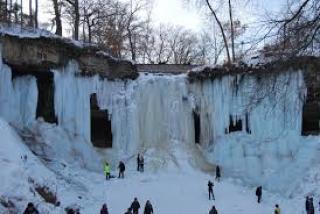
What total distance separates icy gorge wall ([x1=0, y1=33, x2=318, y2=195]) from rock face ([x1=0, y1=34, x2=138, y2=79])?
176mm

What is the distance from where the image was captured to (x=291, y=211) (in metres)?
27.0

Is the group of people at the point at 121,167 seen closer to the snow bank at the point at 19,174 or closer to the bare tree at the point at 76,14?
the snow bank at the point at 19,174

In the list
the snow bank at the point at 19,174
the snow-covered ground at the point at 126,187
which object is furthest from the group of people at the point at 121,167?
the snow bank at the point at 19,174

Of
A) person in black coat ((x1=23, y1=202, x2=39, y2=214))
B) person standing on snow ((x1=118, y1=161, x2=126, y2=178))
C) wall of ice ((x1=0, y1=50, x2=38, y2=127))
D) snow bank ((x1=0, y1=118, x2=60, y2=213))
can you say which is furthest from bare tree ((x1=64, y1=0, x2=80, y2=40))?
person in black coat ((x1=23, y1=202, x2=39, y2=214))

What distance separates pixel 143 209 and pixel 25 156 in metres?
5.14

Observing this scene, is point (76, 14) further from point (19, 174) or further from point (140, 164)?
point (19, 174)

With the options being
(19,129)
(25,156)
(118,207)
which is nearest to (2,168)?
(25,156)

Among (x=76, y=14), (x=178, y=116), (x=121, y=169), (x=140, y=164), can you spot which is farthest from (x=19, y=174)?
(x=76, y=14)

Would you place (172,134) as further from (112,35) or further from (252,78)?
(112,35)

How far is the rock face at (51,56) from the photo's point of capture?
30109 millimetres

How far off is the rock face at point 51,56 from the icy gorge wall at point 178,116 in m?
0.18

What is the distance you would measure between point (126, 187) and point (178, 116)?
7183mm

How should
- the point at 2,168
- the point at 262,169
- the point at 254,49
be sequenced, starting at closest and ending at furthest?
the point at 254,49, the point at 2,168, the point at 262,169

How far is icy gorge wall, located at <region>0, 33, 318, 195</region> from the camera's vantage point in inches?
1201
